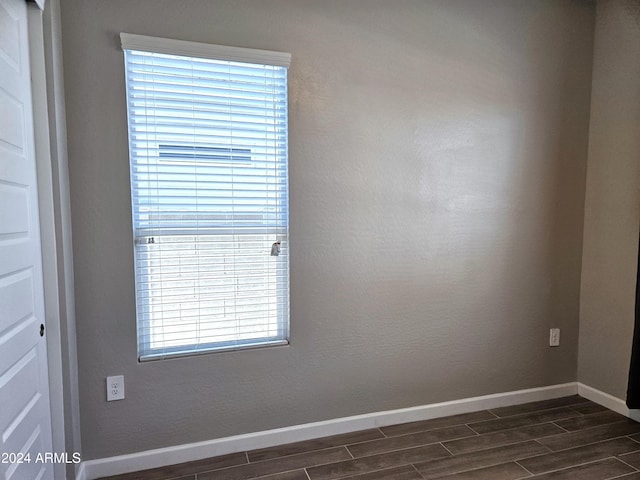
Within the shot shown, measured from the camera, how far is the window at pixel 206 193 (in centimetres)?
186

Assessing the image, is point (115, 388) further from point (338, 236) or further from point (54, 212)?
point (338, 236)

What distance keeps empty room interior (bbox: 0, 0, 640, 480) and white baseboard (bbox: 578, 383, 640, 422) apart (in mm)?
18

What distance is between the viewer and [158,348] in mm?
1966

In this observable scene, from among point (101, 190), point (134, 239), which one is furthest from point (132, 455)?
point (101, 190)

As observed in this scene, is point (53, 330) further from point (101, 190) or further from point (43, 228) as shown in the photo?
point (101, 190)

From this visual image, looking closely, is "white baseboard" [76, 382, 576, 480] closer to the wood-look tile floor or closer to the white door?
the wood-look tile floor

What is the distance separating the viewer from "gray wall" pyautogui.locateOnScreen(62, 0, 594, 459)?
183 cm

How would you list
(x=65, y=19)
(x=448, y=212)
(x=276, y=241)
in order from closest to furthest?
(x=65, y=19) < (x=276, y=241) < (x=448, y=212)

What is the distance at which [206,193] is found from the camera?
1.96m

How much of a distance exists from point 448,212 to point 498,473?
58.5 inches

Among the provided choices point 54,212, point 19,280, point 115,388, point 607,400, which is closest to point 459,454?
point 607,400

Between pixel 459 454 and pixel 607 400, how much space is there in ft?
4.47

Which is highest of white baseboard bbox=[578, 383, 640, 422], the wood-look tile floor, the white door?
the white door

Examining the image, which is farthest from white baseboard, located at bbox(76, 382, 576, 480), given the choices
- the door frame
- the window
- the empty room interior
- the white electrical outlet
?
the window
